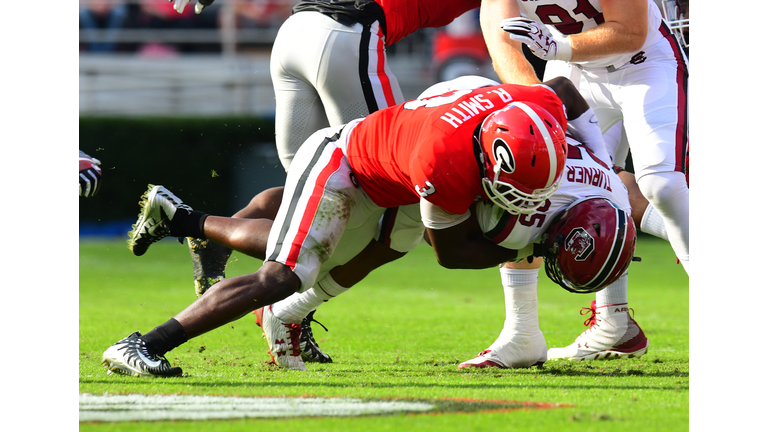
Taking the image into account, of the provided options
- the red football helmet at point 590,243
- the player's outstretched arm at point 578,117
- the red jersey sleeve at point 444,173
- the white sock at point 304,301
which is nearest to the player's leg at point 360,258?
the white sock at point 304,301

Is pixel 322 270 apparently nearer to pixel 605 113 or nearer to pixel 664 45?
pixel 605 113

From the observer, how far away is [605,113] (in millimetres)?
3715

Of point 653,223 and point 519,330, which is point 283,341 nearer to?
point 519,330

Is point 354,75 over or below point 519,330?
over

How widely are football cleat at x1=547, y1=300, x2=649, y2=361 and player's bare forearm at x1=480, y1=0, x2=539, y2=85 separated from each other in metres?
1.11

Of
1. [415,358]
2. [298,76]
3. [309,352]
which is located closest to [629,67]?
[298,76]

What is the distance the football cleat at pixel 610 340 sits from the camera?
3502mm

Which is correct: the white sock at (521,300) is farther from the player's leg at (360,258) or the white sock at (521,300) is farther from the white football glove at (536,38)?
the white football glove at (536,38)

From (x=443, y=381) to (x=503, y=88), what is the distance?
3.48ft

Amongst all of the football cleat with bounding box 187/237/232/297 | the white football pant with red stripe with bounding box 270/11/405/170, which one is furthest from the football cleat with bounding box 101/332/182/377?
the white football pant with red stripe with bounding box 270/11/405/170

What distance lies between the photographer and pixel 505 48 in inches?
135

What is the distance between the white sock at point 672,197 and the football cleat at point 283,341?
62.0 inches

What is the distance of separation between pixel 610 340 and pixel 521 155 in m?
1.33

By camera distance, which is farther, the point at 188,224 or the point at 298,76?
the point at 298,76
